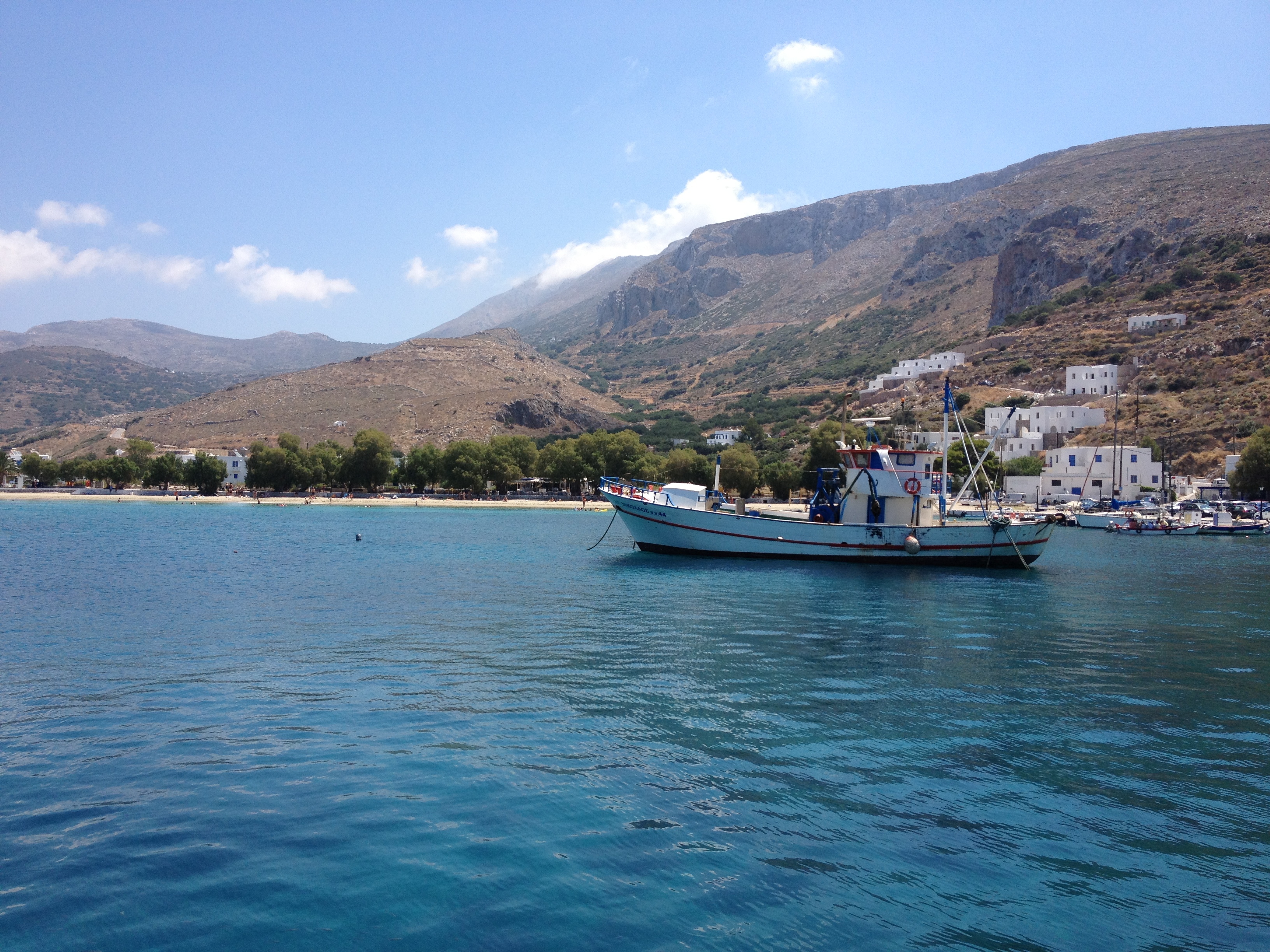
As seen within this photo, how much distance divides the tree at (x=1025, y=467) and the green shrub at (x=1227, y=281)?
4460 cm

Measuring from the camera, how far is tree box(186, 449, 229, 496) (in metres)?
103

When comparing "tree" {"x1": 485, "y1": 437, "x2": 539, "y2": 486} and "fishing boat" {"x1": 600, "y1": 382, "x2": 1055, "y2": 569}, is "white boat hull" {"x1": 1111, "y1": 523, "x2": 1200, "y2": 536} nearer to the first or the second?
"fishing boat" {"x1": 600, "y1": 382, "x2": 1055, "y2": 569}

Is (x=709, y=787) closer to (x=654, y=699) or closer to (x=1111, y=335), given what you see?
(x=654, y=699)

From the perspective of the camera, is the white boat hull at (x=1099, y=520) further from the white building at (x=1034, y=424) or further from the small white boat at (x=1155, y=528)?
the white building at (x=1034, y=424)

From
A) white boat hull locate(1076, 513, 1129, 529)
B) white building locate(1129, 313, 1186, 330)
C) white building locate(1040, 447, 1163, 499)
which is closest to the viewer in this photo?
white boat hull locate(1076, 513, 1129, 529)

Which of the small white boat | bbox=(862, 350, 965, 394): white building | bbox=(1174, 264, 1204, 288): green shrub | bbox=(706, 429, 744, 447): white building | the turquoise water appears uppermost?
bbox=(1174, 264, 1204, 288): green shrub

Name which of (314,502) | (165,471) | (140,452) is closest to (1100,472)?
(314,502)

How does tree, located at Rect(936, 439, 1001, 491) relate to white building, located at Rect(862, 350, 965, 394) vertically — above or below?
below

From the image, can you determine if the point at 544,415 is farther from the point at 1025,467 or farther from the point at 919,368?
the point at 1025,467

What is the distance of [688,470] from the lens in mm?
95000

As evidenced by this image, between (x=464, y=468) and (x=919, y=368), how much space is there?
70598 millimetres

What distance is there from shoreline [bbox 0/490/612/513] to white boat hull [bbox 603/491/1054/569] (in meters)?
51.2

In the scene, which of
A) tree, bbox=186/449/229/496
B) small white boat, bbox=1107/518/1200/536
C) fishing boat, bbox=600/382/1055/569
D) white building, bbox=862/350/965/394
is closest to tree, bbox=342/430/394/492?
tree, bbox=186/449/229/496

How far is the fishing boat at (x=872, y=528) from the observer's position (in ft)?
119
